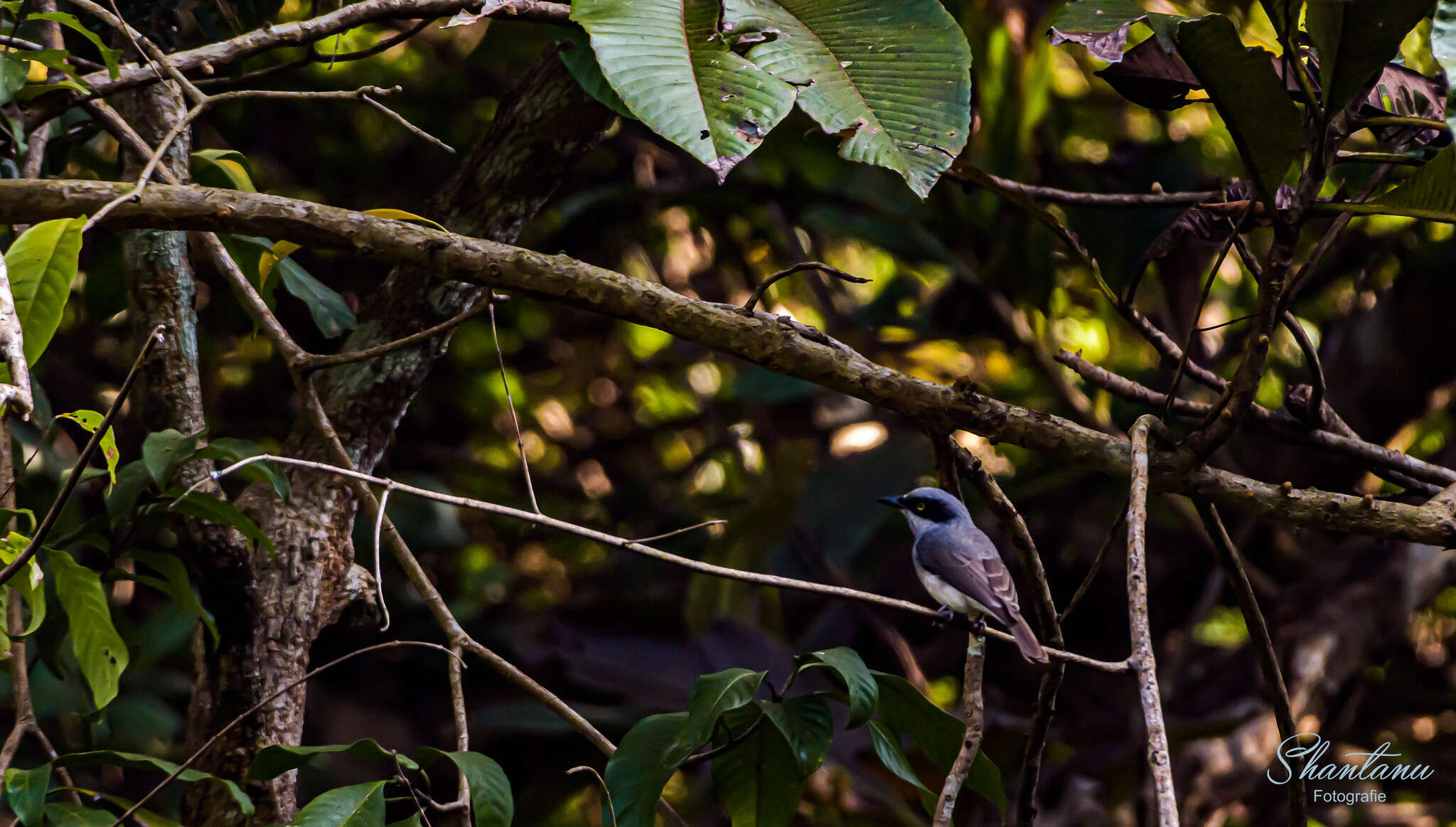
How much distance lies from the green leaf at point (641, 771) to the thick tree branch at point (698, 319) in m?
0.63

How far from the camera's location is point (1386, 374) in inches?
169

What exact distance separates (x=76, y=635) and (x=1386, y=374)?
14.5ft

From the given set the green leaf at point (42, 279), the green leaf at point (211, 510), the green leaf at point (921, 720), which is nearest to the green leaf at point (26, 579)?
the green leaf at point (211, 510)

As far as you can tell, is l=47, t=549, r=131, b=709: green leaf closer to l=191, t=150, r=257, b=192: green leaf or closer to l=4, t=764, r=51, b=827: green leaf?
l=4, t=764, r=51, b=827: green leaf

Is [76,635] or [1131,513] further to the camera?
[76,635]

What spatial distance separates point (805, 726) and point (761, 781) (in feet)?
0.46

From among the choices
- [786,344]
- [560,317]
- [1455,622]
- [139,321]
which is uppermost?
[786,344]

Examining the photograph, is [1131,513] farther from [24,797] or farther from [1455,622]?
[1455,622]

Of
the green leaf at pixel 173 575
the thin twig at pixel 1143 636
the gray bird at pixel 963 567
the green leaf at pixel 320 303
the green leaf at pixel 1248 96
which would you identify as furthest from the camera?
the gray bird at pixel 963 567

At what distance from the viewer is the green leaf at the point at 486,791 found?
1670mm

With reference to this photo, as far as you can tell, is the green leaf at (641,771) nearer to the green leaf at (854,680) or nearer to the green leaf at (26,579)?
the green leaf at (854,680)

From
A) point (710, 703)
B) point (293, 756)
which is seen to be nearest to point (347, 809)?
point (293, 756)

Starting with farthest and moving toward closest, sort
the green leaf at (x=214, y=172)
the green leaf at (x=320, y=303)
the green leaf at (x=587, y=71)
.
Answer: the green leaf at (x=320, y=303) → the green leaf at (x=214, y=172) → the green leaf at (x=587, y=71)

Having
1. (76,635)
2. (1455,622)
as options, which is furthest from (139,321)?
(1455,622)
